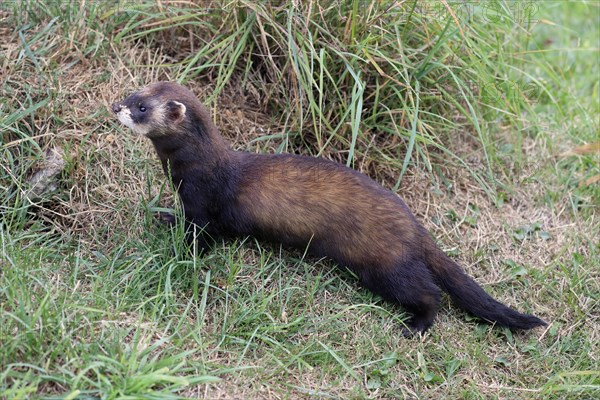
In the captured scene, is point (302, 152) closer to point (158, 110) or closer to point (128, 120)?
point (158, 110)

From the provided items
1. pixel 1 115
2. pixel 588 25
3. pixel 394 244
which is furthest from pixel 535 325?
pixel 588 25

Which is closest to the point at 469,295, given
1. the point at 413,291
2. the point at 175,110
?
the point at 413,291

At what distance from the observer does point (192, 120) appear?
4.34 meters

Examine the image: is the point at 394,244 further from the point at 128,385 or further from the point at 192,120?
the point at 128,385

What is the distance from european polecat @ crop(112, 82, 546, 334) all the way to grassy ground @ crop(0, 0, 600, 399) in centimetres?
16

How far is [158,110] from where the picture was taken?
14.0 feet

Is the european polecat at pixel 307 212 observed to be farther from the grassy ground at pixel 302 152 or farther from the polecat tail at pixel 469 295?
the grassy ground at pixel 302 152

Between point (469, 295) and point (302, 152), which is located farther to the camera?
point (302, 152)

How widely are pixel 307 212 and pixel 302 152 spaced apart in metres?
0.82

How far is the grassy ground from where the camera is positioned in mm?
3771

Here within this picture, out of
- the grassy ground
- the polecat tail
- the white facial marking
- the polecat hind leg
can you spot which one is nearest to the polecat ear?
the white facial marking

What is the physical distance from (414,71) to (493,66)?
60 cm

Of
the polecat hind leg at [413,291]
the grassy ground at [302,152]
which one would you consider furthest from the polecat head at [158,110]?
the polecat hind leg at [413,291]

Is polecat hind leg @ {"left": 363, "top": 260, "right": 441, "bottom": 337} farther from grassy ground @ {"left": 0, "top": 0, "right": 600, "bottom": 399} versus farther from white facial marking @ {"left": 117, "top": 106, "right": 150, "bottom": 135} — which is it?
white facial marking @ {"left": 117, "top": 106, "right": 150, "bottom": 135}
